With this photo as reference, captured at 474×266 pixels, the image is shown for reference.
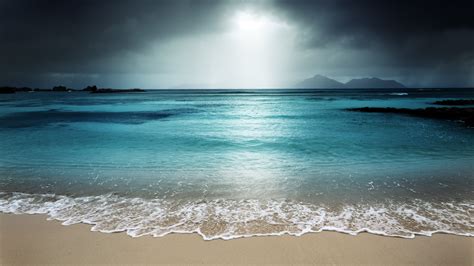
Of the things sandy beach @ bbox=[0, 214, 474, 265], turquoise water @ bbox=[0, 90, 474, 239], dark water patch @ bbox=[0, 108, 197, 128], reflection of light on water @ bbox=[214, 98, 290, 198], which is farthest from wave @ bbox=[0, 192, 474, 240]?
dark water patch @ bbox=[0, 108, 197, 128]

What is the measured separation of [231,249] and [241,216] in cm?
128

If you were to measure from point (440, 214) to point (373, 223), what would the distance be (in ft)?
5.66

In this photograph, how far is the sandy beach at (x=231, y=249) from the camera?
405 centimetres

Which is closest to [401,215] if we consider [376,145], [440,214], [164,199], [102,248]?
[440,214]

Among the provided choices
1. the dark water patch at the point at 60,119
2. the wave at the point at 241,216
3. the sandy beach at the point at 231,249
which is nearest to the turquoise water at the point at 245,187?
the wave at the point at 241,216

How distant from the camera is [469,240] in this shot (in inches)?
183

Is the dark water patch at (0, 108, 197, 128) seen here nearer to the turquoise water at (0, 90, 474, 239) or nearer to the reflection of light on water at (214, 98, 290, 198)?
the turquoise water at (0, 90, 474, 239)

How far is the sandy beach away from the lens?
4.05m

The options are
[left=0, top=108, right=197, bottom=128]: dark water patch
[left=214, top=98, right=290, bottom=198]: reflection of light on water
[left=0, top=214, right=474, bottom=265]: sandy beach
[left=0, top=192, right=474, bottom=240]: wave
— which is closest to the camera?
[left=0, top=214, right=474, bottom=265]: sandy beach

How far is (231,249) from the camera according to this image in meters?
4.34

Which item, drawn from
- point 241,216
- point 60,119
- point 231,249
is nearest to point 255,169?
point 241,216

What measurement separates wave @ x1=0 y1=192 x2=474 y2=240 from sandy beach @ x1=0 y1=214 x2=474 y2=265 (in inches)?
10.1

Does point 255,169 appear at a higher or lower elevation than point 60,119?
lower

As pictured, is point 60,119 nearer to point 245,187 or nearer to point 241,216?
point 245,187
